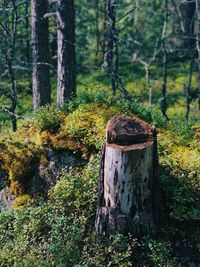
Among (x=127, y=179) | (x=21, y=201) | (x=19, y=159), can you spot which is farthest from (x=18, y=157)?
(x=127, y=179)

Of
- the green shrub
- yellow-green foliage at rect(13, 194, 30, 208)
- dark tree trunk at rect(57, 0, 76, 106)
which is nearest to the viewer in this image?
yellow-green foliage at rect(13, 194, 30, 208)

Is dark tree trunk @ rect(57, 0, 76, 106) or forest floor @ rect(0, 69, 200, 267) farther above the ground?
dark tree trunk @ rect(57, 0, 76, 106)

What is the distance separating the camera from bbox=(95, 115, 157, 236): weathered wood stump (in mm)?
5883

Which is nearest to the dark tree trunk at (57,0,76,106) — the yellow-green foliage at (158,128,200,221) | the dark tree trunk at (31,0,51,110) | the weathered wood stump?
the dark tree trunk at (31,0,51,110)

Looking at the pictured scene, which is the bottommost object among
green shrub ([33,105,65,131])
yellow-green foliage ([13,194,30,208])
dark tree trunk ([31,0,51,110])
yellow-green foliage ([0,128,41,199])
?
yellow-green foliage ([13,194,30,208])

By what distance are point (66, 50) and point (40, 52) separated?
133cm

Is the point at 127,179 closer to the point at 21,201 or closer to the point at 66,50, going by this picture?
the point at 21,201

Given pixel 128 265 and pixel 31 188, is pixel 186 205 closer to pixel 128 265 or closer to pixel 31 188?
pixel 128 265

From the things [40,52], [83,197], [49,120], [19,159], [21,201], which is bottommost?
[21,201]

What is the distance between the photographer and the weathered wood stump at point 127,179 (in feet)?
19.3

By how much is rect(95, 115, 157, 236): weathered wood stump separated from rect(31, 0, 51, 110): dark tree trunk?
6657mm

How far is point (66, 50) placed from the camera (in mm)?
11438

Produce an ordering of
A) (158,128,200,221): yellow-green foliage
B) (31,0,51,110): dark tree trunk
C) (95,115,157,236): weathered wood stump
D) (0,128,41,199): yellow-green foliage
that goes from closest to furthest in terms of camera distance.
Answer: (95,115,157,236): weathered wood stump < (158,128,200,221): yellow-green foliage < (0,128,41,199): yellow-green foliage < (31,0,51,110): dark tree trunk

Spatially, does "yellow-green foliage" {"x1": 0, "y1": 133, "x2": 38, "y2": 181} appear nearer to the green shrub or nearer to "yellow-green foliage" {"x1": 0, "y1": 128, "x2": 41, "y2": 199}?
"yellow-green foliage" {"x1": 0, "y1": 128, "x2": 41, "y2": 199}
